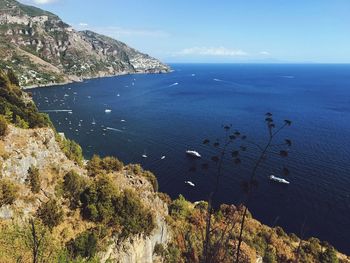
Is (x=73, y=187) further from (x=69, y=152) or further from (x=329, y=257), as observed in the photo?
(x=329, y=257)

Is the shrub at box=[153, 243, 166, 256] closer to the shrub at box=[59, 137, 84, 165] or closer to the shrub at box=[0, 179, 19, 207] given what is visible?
the shrub at box=[0, 179, 19, 207]

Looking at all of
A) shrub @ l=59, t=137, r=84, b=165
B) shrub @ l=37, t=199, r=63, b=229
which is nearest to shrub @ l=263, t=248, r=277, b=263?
shrub @ l=37, t=199, r=63, b=229

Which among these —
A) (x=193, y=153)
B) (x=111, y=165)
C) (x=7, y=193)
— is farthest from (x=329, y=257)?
(x=193, y=153)

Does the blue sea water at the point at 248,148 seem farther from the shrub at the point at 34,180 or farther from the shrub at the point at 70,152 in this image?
the shrub at the point at 34,180

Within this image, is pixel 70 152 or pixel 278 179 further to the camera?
pixel 278 179

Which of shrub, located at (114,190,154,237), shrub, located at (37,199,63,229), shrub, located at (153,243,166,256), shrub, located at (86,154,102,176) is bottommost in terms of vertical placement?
shrub, located at (153,243,166,256)
